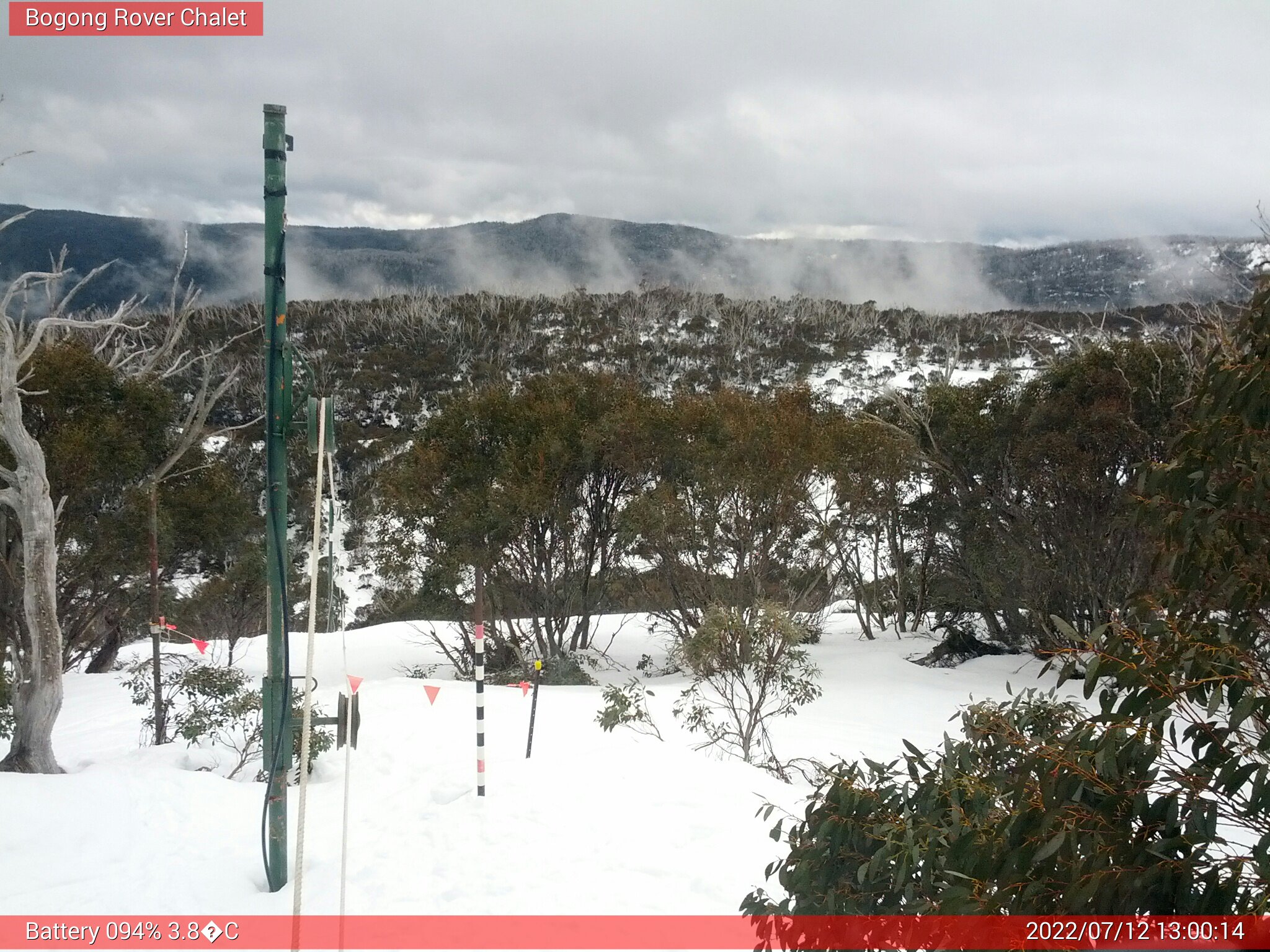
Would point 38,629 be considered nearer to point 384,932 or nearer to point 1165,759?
point 384,932

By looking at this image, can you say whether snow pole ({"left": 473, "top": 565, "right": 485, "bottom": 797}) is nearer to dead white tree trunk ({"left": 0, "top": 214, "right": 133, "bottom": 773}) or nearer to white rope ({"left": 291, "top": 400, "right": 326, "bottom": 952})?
white rope ({"left": 291, "top": 400, "right": 326, "bottom": 952})

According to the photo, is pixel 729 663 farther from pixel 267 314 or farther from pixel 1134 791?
pixel 1134 791

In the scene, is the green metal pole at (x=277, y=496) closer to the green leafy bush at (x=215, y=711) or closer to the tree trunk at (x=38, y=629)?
the green leafy bush at (x=215, y=711)

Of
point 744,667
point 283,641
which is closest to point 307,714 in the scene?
point 283,641

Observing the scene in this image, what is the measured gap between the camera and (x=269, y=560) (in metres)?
4.16

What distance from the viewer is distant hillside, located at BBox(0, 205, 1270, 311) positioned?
67.0 metres

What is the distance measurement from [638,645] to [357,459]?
14.8 meters

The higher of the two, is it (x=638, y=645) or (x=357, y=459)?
(x=357, y=459)

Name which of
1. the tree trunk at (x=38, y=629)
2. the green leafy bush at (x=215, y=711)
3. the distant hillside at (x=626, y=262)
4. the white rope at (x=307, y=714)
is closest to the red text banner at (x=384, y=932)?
the white rope at (x=307, y=714)

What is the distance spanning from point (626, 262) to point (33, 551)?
367 feet

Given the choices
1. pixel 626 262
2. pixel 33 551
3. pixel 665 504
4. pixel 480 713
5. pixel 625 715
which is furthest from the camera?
pixel 626 262

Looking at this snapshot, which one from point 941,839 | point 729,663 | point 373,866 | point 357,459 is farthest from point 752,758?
point 357,459

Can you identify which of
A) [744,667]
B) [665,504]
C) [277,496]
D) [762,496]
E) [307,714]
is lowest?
[744,667]

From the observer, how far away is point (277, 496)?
422cm
